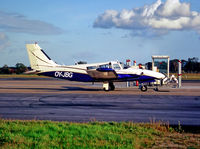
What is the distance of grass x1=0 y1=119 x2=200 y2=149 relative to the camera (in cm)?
752

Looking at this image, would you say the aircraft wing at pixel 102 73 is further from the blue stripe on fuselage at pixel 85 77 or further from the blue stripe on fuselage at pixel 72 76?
the blue stripe on fuselage at pixel 72 76

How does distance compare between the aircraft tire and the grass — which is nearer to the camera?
the grass

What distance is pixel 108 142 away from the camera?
25.4 feet

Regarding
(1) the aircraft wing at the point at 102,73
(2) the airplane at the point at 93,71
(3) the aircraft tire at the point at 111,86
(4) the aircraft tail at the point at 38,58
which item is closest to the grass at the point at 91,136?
(1) the aircraft wing at the point at 102,73

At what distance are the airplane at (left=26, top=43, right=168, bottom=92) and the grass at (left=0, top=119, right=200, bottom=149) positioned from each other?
16284 millimetres

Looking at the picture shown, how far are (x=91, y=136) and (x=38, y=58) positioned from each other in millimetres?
21073

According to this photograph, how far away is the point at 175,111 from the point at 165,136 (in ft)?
18.3

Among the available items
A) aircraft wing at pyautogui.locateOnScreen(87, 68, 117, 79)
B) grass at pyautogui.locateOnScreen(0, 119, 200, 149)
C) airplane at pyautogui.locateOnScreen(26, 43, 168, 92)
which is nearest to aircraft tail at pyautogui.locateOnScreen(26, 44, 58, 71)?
airplane at pyautogui.locateOnScreen(26, 43, 168, 92)

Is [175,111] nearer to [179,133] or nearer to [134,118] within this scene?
[134,118]

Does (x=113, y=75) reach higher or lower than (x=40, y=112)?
higher

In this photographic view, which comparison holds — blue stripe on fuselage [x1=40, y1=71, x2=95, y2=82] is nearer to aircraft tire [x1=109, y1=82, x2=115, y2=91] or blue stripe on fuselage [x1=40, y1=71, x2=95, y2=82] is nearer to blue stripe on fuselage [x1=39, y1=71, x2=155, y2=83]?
blue stripe on fuselage [x1=39, y1=71, x2=155, y2=83]

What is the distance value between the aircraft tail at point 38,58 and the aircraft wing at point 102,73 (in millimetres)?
4000

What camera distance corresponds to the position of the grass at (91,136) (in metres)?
7.52

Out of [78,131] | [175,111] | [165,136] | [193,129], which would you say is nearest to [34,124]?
[78,131]
